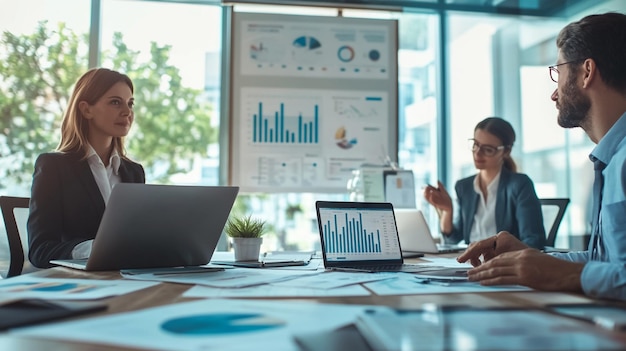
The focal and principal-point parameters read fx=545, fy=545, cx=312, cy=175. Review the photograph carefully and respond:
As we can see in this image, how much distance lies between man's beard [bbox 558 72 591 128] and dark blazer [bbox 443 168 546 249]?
1.13m

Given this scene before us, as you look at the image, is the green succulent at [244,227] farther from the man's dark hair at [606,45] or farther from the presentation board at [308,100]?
the presentation board at [308,100]

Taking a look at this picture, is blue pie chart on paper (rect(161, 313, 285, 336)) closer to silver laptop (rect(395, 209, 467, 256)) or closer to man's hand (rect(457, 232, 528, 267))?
man's hand (rect(457, 232, 528, 267))

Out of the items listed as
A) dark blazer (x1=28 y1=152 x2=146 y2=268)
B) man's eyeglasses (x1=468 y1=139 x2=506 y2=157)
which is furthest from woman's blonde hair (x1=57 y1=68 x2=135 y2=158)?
man's eyeglasses (x1=468 y1=139 x2=506 y2=157)

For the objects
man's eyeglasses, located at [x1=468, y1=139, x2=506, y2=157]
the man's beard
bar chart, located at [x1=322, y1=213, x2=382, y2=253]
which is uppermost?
man's eyeglasses, located at [x1=468, y1=139, x2=506, y2=157]

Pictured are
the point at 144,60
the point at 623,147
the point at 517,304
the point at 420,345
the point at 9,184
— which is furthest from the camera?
the point at 144,60

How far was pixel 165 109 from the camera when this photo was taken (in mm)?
4070

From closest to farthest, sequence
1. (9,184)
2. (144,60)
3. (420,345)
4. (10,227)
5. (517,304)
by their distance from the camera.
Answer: (420,345) < (517,304) < (10,227) < (9,184) < (144,60)

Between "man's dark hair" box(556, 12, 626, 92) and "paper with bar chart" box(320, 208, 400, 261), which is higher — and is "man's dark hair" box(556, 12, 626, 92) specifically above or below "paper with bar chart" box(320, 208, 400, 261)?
above

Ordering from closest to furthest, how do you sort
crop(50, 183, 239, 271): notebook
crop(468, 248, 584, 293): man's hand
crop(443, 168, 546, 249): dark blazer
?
crop(468, 248, 584, 293): man's hand → crop(50, 183, 239, 271): notebook → crop(443, 168, 546, 249): dark blazer

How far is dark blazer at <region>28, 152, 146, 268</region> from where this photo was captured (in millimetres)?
1993

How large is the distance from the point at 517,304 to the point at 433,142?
3644 millimetres

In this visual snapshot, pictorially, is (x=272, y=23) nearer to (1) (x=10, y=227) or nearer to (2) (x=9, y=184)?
(2) (x=9, y=184)

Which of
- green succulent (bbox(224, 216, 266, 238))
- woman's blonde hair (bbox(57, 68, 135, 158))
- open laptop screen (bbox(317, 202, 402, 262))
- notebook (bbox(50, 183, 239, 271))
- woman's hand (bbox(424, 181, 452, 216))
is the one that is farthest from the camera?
woman's hand (bbox(424, 181, 452, 216))

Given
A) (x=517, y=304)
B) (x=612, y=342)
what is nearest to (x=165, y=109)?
(x=517, y=304)
